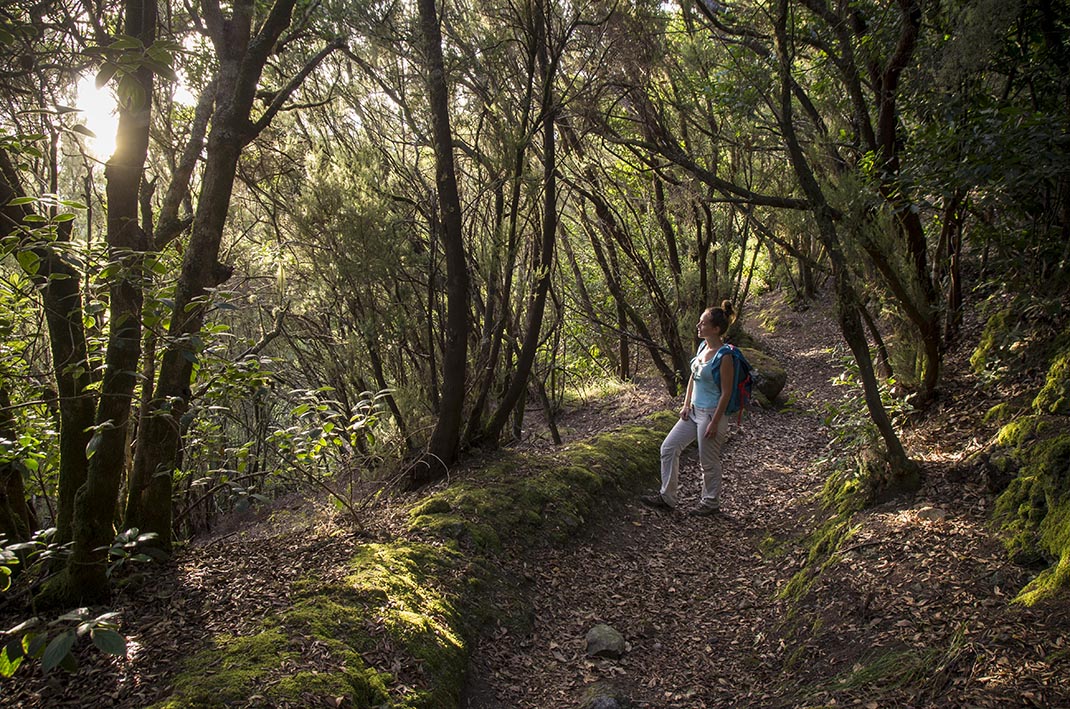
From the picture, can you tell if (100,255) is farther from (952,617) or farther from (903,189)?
(903,189)

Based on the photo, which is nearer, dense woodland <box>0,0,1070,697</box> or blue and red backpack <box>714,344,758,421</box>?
dense woodland <box>0,0,1070,697</box>

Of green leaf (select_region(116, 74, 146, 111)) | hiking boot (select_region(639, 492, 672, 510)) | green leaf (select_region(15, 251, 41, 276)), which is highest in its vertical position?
green leaf (select_region(116, 74, 146, 111))

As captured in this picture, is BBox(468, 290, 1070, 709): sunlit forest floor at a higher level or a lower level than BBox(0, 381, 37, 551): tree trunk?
lower

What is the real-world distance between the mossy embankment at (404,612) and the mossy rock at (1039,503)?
2952 mm

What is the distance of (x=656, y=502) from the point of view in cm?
640

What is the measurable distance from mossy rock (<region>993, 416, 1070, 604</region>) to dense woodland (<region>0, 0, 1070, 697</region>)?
24 millimetres

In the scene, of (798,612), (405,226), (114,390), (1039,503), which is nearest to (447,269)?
(405,226)

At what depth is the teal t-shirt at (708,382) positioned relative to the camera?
585 centimetres

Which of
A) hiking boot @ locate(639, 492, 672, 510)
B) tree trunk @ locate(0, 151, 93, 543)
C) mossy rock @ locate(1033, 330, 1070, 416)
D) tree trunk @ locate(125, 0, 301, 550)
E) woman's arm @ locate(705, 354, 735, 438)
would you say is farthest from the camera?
hiking boot @ locate(639, 492, 672, 510)

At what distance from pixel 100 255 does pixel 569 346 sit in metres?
11.1

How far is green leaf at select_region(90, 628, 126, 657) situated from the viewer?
1.57 meters

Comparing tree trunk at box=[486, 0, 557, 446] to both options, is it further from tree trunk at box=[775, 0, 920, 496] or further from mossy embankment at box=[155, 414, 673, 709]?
tree trunk at box=[775, 0, 920, 496]

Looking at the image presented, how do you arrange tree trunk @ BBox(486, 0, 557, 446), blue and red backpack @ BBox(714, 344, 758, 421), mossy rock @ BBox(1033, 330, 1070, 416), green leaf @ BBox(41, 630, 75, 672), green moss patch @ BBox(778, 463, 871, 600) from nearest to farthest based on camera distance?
green leaf @ BBox(41, 630, 75, 672)
mossy rock @ BBox(1033, 330, 1070, 416)
green moss patch @ BBox(778, 463, 871, 600)
blue and red backpack @ BBox(714, 344, 758, 421)
tree trunk @ BBox(486, 0, 557, 446)

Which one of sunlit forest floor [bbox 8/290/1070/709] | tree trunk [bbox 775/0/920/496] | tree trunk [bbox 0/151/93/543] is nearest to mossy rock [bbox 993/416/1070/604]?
sunlit forest floor [bbox 8/290/1070/709]
